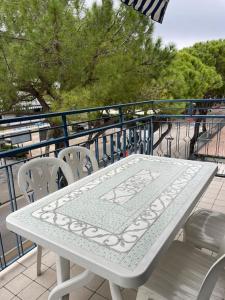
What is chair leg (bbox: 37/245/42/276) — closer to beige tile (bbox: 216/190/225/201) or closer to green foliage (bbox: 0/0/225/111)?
beige tile (bbox: 216/190/225/201)

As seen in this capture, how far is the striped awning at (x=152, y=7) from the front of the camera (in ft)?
9.40

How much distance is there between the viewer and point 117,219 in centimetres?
109

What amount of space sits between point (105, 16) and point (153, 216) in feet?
17.6

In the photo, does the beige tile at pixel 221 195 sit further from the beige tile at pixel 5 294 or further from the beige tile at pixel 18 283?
the beige tile at pixel 5 294

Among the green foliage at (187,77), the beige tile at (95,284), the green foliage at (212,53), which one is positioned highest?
the green foliage at (212,53)

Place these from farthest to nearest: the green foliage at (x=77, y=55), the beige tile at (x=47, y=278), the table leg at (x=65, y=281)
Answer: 1. the green foliage at (x=77, y=55)
2. the beige tile at (x=47, y=278)
3. the table leg at (x=65, y=281)

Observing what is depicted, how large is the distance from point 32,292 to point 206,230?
1214 millimetres

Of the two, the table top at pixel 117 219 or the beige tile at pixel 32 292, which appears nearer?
the table top at pixel 117 219

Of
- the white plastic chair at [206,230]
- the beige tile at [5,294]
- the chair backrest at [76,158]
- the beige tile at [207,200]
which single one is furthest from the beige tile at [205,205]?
the beige tile at [5,294]

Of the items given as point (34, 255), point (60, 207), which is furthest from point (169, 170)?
point (34, 255)

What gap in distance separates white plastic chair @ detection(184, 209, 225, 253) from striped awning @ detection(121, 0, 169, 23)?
255 cm

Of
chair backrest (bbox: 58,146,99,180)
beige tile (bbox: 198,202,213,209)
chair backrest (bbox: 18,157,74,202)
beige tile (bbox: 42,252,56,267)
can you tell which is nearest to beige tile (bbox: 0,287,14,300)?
beige tile (bbox: 42,252,56,267)

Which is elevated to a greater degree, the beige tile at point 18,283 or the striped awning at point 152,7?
the striped awning at point 152,7

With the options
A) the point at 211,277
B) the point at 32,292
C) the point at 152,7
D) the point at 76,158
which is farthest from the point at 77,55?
the point at 211,277
